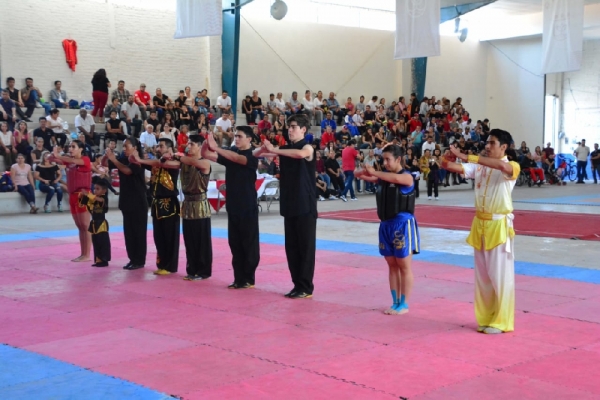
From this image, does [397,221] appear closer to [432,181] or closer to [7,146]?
[7,146]

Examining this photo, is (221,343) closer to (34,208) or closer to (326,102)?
(34,208)

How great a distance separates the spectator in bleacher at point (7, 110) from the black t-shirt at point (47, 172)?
214 centimetres

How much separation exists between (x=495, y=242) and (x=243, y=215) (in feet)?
10.0

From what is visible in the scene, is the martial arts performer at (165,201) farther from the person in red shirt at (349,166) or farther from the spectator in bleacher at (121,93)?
the spectator in bleacher at (121,93)

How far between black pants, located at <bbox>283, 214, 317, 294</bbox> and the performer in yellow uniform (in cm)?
196

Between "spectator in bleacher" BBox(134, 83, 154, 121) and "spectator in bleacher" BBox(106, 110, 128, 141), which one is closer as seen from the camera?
"spectator in bleacher" BBox(106, 110, 128, 141)

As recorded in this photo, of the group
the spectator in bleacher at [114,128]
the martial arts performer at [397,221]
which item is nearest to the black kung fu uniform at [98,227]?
the martial arts performer at [397,221]

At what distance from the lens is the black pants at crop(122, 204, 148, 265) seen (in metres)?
9.50

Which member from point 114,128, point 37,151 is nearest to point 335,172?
point 114,128

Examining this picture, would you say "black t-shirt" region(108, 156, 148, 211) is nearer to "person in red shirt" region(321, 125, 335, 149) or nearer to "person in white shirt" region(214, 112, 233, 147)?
"person in white shirt" region(214, 112, 233, 147)

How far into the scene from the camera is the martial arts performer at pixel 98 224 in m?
9.84

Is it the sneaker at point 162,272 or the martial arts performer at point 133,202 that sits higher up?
the martial arts performer at point 133,202

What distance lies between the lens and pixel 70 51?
888 inches

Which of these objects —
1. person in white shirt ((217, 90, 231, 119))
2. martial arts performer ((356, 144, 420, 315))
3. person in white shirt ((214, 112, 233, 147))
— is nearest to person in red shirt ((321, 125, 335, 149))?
person in white shirt ((217, 90, 231, 119))
